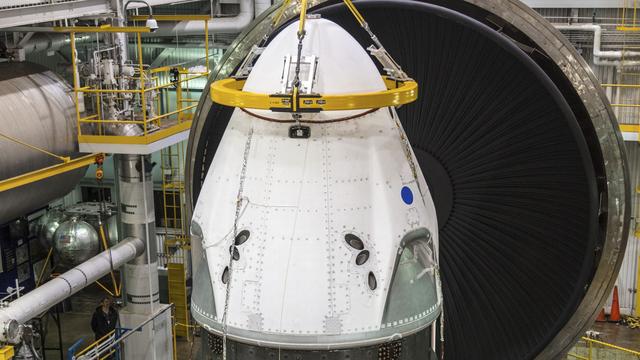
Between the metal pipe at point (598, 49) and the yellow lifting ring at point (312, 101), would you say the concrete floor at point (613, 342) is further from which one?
the yellow lifting ring at point (312, 101)

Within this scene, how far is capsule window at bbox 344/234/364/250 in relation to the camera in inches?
260

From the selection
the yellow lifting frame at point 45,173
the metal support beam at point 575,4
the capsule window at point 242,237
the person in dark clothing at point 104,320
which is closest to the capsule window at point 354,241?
the capsule window at point 242,237

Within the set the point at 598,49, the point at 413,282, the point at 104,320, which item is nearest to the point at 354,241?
the point at 413,282

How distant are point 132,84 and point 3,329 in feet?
15.8

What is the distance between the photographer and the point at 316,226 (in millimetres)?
6562

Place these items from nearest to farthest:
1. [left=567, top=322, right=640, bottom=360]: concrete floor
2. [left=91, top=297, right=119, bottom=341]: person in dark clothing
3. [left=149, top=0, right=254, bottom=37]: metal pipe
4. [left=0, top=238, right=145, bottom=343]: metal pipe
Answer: [left=0, top=238, right=145, bottom=343]: metal pipe → [left=91, top=297, right=119, bottom=341]: person in dark clothing → [left=567, top=322, right=640, bottom=360]: concrete floor → [left=149, top=0, right=254, bottom=37]: metal pipe

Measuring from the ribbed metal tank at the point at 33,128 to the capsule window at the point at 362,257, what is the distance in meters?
6.62

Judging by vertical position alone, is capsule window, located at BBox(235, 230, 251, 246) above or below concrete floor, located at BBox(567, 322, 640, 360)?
above

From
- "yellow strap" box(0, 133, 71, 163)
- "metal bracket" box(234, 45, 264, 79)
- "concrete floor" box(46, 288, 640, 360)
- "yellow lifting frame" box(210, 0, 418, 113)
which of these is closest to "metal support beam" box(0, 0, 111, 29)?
"yellow strap" box(0, 133, 71, 163)

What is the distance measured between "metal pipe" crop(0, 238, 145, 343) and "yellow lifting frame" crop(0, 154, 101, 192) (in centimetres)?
147

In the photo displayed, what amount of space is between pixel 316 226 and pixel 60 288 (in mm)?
6614

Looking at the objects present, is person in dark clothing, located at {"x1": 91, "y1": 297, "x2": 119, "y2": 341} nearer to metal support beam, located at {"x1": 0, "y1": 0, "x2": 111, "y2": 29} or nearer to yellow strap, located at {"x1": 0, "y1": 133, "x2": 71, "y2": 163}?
yellow strap, located at {"x1": 0, "y1": 133, "x2": 71, "y2": 163}

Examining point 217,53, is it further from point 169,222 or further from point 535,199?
point 535,199

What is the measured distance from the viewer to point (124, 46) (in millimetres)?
13836
